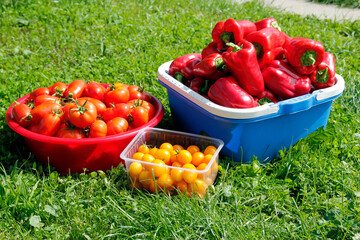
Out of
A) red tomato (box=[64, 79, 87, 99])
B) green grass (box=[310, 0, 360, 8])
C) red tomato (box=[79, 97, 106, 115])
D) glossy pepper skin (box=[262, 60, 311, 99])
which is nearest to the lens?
glossy pepper skin (box=[262, 60, 311, 99])

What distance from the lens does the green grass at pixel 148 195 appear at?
84.5 inches

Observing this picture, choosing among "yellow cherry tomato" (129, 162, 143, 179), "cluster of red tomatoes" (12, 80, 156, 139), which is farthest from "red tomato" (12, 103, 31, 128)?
"yellow cherry tomato" (129, 162, 143, 179)

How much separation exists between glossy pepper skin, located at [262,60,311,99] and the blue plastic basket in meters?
0.08

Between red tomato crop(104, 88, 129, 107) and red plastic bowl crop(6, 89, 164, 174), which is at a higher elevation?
red tomato crop(104, 88, 129, 107)

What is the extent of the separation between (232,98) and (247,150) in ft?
1.20

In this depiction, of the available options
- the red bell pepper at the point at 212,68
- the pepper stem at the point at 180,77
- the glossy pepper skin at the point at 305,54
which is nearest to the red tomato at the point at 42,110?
the pepper stem at the point at 180,77

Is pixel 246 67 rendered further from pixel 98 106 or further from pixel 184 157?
pixel 98 106

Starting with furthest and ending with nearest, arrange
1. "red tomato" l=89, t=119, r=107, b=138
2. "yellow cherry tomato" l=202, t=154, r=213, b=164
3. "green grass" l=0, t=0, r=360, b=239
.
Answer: "red tomato" l=89, t=119, r=107, b=138
"yellow cherry tomato" l=202, t=154, r=213, b=164
"green grass" l=0, t=0, r=360, b=239

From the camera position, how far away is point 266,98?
2.72m

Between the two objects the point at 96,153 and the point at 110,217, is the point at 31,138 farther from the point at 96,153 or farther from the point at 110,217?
the point at 110,217

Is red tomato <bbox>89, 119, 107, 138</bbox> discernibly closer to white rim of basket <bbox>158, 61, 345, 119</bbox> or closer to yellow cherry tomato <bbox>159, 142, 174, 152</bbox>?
yellow cherry tomato <bbox>159, 142, 174, 152</bbox>

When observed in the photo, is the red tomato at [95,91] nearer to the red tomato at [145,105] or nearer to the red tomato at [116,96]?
the red tomato at [116,96]

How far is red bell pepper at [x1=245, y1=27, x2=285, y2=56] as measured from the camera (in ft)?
9.22

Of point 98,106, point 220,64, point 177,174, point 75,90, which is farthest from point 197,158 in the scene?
point 75,90
